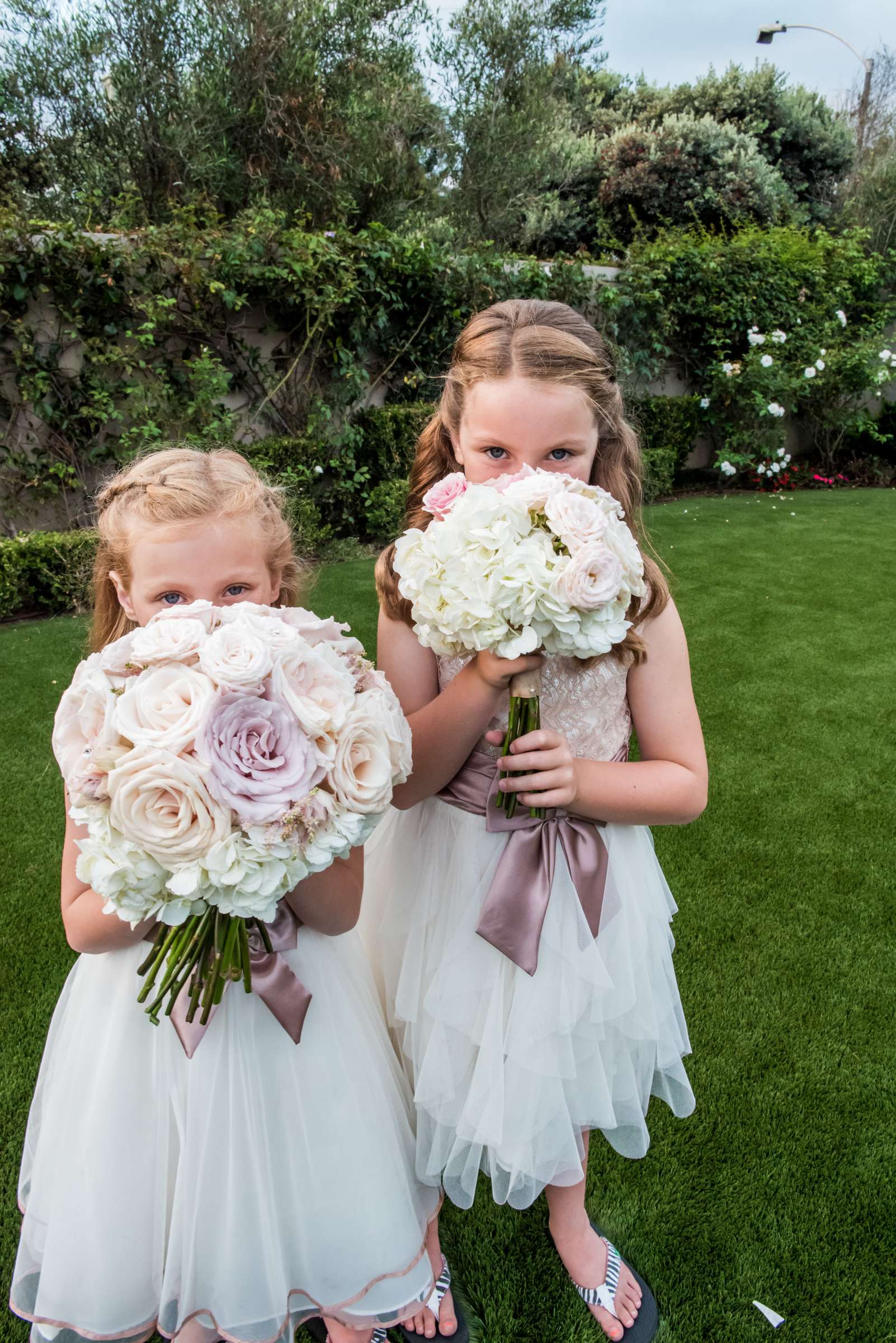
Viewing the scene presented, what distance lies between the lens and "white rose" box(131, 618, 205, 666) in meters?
1.11

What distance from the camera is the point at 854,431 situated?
42.0 feet

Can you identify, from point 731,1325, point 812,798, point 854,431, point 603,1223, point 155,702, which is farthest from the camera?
point 854,431

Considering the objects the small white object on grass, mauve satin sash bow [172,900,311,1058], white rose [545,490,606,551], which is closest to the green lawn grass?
the small white object on grass

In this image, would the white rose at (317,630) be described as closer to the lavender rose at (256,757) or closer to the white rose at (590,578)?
the lavender rose at (256,757)

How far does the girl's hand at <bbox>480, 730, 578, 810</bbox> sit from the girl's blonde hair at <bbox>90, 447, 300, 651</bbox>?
0.64 metres

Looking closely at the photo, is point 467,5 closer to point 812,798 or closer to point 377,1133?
point 812,798

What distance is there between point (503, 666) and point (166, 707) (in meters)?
0.55

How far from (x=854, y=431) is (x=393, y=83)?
8547 mm

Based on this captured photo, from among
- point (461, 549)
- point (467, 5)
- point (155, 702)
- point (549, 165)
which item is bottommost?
point (155, 702)

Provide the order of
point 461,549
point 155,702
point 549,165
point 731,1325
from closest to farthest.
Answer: point 155,702, point 461,549, point 731,1325, point 549,165

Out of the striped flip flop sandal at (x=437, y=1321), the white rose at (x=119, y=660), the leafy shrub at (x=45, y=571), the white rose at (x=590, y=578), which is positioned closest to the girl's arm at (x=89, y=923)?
the white rose at (x=119, y=660)

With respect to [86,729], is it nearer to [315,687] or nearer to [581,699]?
[315,687]

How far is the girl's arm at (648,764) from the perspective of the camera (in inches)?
56.2

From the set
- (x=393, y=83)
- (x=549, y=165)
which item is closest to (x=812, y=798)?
(x=393, y=83)
